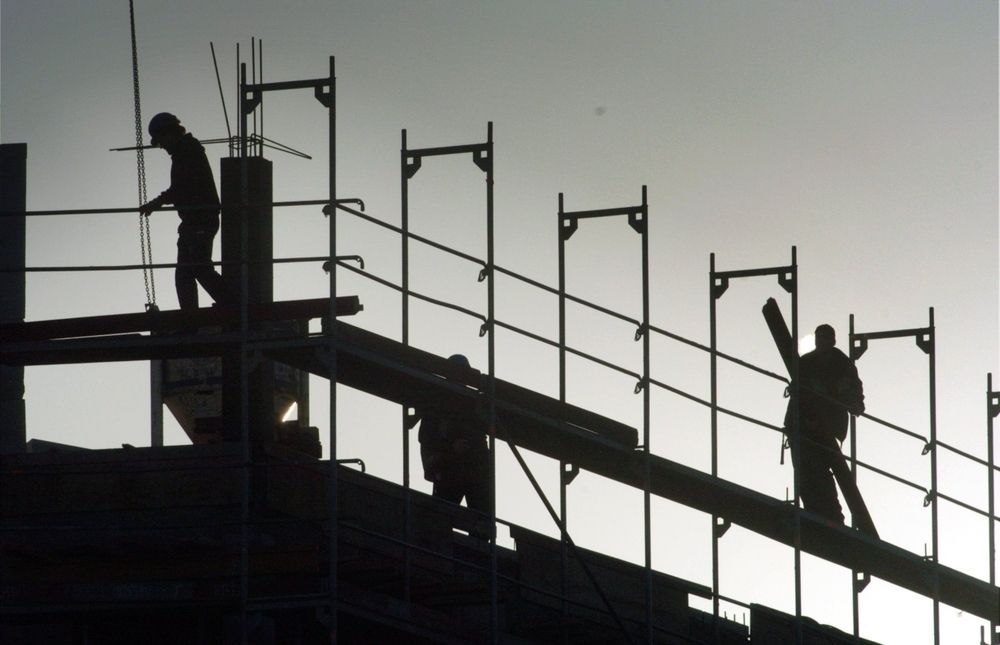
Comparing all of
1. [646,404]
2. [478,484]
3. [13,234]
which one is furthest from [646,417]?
[13,234]

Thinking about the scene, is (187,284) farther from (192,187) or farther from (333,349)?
(333,349)

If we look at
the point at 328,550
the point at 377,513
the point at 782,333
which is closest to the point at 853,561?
the point at 782,333

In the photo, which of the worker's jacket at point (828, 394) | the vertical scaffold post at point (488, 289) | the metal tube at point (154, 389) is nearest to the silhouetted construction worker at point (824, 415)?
the worker's jacket at point (828, 394)

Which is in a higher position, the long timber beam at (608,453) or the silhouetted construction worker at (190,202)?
the silhouetted construction worker at (190,202)

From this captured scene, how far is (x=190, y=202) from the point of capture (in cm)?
1938

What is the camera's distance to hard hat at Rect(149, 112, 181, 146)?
64.0 ft

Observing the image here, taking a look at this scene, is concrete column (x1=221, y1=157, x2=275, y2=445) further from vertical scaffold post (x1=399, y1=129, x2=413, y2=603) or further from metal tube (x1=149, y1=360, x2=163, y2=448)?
metal tube (x1=149, y1=360, x2=163, y2=448)

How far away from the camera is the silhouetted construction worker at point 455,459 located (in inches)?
857

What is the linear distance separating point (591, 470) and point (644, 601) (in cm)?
135

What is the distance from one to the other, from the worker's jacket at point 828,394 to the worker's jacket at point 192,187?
661 cm

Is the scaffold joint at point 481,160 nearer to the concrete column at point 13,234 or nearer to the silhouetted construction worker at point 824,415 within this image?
the silhouetted construction worker at point 824,415

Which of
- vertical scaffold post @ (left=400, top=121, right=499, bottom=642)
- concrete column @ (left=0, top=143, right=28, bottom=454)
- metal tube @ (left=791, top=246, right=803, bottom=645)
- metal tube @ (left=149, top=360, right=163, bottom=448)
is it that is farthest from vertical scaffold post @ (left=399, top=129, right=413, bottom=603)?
metal tube @ (left=149, top=360, right=163, bottom=448)

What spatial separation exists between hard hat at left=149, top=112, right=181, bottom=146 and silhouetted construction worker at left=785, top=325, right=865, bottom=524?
704 cm

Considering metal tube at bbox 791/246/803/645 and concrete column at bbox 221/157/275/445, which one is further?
metal tube at bbox 791/246/803/645
